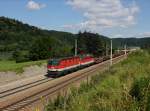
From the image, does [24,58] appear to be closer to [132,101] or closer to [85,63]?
[85,63]

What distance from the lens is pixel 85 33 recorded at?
326 feet

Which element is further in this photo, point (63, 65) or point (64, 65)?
point (64, 65)

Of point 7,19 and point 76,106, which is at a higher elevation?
point 7,19

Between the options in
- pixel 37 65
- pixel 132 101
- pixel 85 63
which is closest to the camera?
pixel 132 101

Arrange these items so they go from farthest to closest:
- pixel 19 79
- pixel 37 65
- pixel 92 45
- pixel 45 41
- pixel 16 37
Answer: pixel 16 37 < pixel 92 45 < pixel 45 41 < pixel 37 65 < pixel 19 79

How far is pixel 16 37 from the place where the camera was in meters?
149

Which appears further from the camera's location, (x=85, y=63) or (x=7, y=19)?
(x=7, y=19)

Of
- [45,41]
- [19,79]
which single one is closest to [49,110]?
[19,79]

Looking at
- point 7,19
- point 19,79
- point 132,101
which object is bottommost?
point 19,79

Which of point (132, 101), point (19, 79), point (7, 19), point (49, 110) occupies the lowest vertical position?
point (19, 79)

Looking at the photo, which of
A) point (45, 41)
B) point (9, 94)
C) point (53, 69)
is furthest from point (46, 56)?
point (9, 94)

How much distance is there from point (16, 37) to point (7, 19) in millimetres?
35251

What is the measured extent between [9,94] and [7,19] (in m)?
153

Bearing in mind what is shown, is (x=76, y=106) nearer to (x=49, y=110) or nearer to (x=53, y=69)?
(x=49, y=110)
